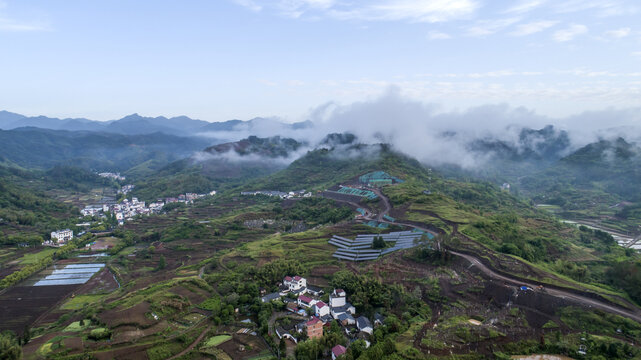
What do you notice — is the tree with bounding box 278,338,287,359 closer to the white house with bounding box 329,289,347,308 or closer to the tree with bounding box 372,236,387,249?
the white house with bounding box 329,289,347,308

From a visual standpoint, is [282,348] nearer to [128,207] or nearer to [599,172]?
[128,207]

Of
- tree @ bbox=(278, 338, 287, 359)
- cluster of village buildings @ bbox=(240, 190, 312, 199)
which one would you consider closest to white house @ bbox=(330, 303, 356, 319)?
tree @ bbox=(278, 338, 287, 359)

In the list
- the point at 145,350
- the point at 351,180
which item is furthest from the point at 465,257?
the point at 351,180

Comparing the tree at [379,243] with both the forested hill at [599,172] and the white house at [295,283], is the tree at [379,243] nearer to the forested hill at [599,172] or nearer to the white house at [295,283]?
the white house at [295,283]

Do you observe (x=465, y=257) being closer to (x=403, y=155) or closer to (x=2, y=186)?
(x=403, y=155)

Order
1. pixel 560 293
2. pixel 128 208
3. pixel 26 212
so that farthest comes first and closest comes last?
pixel 128 208, pixel 26 212, pixel 560 293

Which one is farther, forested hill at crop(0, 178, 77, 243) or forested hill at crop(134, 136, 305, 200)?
forested hill at crop(134, 136, 305, 200)

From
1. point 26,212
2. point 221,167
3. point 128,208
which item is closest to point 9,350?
point 26,212

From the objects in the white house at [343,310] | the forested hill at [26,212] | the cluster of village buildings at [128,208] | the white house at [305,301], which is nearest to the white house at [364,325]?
the white house at [343,310]
